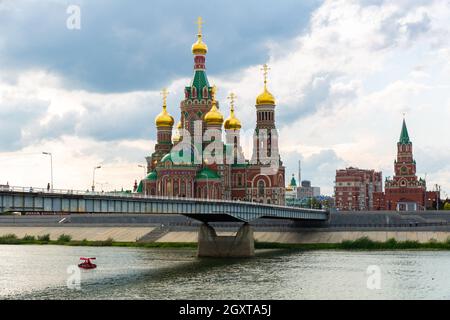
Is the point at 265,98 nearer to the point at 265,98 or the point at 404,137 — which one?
the point at 265,98

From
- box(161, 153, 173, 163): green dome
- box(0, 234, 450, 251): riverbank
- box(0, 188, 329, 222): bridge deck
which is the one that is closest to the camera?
box(0, 188, 329, 222): bridge deck

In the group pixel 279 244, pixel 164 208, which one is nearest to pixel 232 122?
pixel 279 244

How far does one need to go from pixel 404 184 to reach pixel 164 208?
11390cm

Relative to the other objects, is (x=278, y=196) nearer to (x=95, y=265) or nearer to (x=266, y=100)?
(x=266, y=100)

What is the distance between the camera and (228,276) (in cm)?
6862

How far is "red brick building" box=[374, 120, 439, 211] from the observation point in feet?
602

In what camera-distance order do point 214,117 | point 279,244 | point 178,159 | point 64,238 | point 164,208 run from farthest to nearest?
point 214,117
point 178,159
point 64,238
point 279,244
point 164,208

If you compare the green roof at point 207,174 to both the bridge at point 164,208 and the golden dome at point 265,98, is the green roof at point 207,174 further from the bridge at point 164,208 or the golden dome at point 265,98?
the bridge at point 164,208

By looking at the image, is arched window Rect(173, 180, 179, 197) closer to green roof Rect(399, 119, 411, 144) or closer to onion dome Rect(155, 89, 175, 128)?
onion dome Rect(155, 89, 175, 128)

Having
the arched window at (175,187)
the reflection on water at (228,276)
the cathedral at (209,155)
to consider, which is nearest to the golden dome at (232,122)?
the cathedral at (209,155)

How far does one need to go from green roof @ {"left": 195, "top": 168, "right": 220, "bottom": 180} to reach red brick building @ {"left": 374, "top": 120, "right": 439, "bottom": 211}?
5594cm

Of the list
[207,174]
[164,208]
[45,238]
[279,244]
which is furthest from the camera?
[207,174]

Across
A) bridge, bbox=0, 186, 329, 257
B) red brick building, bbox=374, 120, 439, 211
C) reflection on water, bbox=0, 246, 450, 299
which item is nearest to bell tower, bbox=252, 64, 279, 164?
bridge, bbox=0, 186, 329, 257
